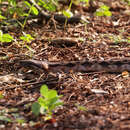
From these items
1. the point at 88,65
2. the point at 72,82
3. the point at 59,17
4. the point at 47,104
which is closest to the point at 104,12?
the point at 59,17

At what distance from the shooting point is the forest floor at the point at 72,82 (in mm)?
2080

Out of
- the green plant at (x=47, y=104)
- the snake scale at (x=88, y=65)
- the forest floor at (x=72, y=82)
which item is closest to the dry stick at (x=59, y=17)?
the forest floor at (x=72, y=82)

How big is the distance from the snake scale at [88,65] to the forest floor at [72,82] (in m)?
0.06

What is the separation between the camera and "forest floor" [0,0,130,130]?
208 cm

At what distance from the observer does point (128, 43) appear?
378cm

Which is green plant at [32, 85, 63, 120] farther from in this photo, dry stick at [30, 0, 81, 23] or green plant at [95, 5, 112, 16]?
green plant at [95, 5, 112, 16]

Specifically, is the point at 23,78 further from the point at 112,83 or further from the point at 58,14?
the point at 58,14

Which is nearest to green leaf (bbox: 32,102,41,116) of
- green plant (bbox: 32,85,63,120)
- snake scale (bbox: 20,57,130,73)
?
green plant (bbox: 32,85,63,120)

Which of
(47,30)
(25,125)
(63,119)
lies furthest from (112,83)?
(47,30)

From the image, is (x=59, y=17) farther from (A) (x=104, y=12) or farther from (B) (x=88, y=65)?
(B) (x=88, y=65)

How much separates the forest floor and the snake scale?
0.06 m

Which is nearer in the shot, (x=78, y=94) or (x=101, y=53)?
(x=78, y=94)

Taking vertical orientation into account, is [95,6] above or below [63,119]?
above

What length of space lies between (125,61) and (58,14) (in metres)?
1.90
